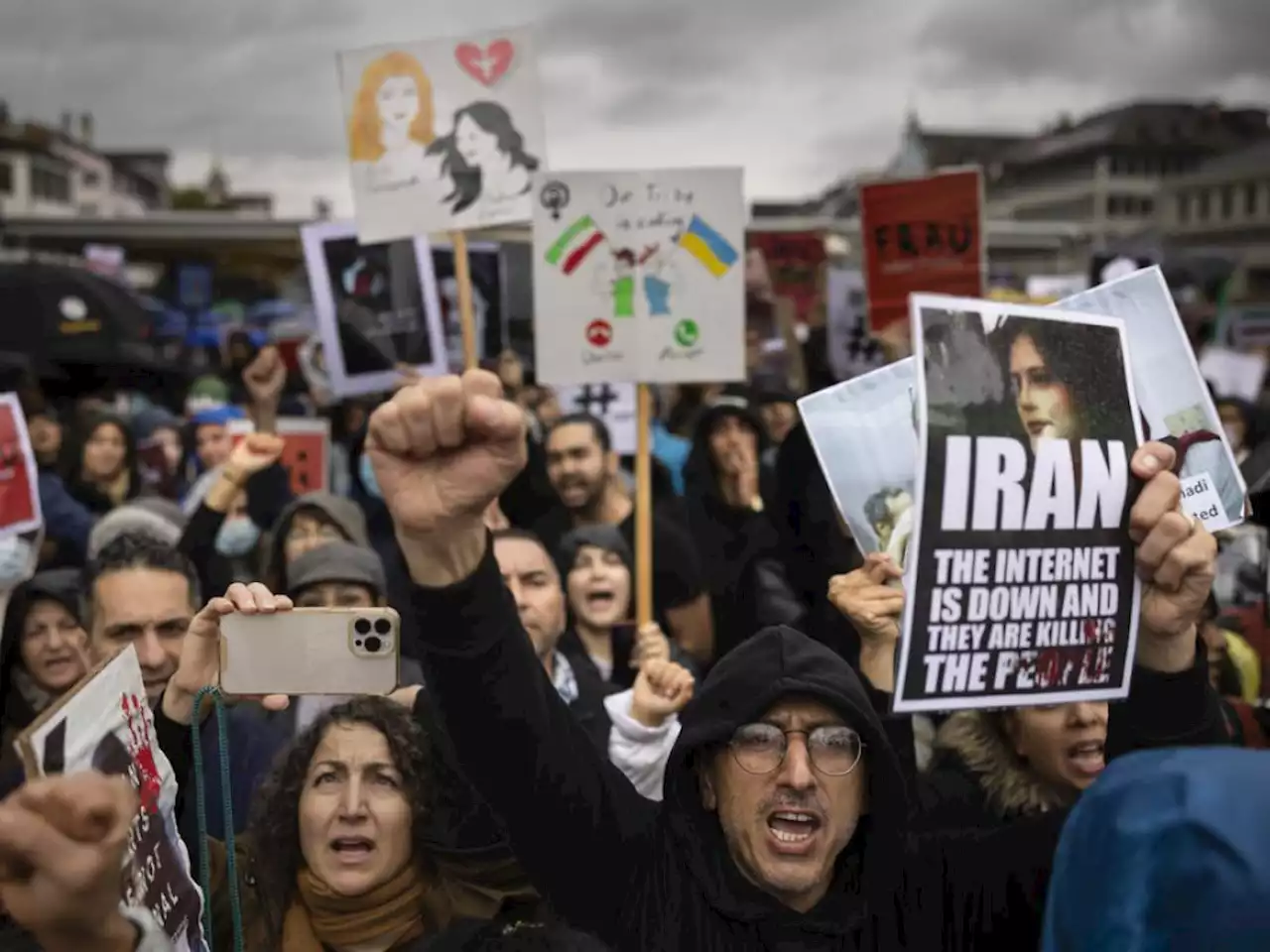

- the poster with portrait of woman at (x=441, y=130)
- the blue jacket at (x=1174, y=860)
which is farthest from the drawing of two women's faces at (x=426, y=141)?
the blue jacket at (x=1174, y=860)

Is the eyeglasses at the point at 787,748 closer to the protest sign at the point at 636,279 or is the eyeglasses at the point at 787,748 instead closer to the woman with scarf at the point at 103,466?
the protest sign at the point at 636,279

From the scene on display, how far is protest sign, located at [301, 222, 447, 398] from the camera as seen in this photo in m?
5.46

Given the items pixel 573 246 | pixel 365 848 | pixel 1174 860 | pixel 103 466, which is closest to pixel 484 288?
pixel 103 466

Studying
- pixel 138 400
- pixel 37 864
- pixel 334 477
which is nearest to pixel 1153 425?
pixel 37 864

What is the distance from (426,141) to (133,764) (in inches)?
129

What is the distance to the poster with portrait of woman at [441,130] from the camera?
14.3 feet

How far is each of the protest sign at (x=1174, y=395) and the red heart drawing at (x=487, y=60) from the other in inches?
112

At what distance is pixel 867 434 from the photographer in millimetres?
2059

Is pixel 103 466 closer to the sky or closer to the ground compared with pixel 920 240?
closer to the ground

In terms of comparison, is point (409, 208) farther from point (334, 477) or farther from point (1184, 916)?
point (1184, 916)

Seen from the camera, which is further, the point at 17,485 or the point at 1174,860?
the point at 17,485

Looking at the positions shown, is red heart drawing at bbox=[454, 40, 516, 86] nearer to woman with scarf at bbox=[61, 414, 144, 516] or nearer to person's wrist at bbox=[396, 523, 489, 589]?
woman with scarf at bbox=[61, 414, 144, 516]

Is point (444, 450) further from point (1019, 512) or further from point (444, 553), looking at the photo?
point (1019, 512)

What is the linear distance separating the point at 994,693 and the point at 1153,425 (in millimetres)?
563
